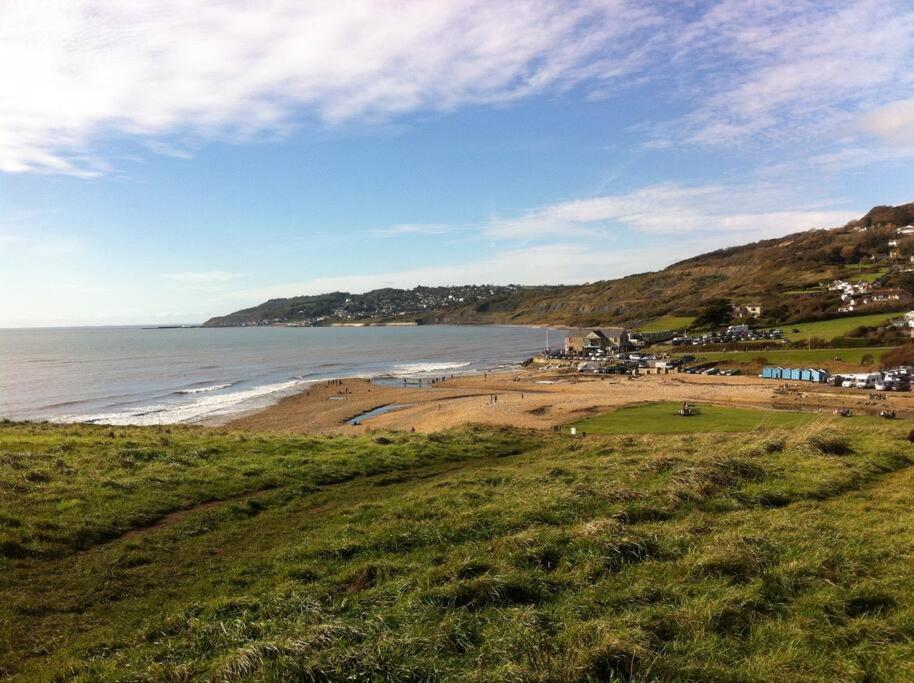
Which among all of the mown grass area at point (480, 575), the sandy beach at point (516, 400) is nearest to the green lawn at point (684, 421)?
the sandy beach at point (516, 400)

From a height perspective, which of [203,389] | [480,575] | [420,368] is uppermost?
[480,575]

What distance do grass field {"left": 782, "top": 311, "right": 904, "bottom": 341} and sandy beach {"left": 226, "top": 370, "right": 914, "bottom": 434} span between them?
100 ft

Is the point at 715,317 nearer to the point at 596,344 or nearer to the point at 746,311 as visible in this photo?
the point at 746,311

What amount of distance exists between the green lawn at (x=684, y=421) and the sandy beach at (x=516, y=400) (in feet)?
13.6

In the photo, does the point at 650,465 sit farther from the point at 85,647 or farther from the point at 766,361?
the point at 766,361

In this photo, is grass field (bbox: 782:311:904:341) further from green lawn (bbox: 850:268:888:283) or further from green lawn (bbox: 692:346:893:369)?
green lawn (bbox: 850:268:888:283)

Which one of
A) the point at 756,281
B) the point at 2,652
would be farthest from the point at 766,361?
the point at 756,281

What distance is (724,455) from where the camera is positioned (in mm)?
15570

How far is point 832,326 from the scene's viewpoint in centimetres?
9331

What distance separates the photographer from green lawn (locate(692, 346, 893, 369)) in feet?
223

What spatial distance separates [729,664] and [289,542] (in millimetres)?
7806

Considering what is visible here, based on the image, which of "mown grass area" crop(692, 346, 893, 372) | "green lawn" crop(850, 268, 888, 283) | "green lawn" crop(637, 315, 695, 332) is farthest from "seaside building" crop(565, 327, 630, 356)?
"green lawn" crop(850, 268, 888, 283)

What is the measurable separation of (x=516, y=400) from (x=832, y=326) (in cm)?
6823

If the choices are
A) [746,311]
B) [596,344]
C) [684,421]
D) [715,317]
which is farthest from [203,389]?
[746,311]
